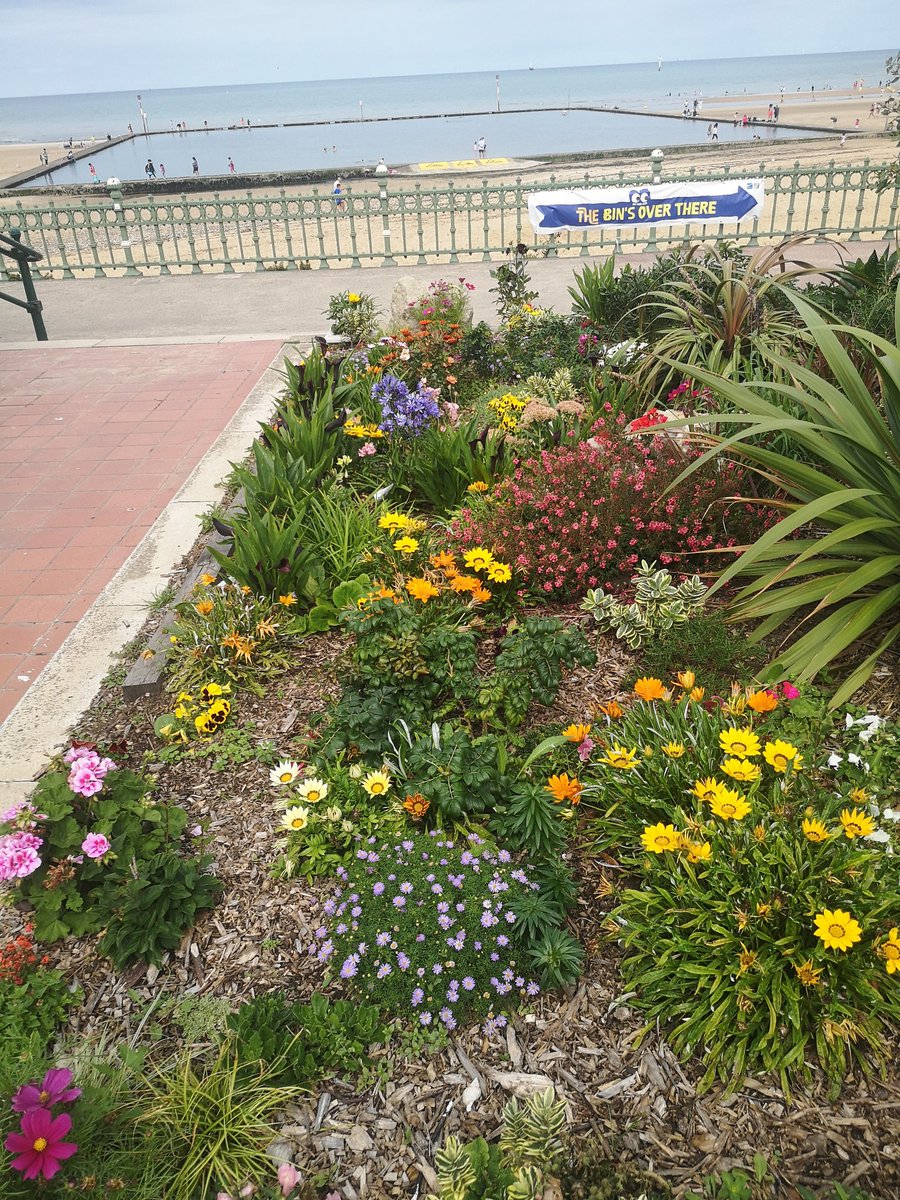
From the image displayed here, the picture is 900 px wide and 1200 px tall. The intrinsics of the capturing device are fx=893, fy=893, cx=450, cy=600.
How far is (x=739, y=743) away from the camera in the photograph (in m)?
2.52

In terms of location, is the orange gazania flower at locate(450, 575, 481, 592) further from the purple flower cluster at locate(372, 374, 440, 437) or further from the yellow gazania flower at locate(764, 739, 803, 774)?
the purple flower cluster at locate(372, 374, 440, 437)

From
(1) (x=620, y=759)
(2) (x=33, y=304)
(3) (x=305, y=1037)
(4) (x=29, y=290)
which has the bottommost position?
(2) (x=33, y=304)

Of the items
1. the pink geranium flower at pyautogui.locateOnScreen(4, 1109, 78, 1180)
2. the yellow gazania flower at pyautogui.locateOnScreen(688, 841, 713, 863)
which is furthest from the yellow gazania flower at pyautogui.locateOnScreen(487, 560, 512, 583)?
the pink geranium flower at pyautogui.locateOnScreen(4, 1109, 78, 1180)

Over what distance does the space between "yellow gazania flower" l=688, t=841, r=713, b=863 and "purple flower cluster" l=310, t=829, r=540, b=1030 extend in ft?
1.56

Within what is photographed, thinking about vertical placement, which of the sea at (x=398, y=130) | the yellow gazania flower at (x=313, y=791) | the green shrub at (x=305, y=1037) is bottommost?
the sea at (x=398, y=130)

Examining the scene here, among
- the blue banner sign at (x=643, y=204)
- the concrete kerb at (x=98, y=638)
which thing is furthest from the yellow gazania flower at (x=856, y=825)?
the blue banner sign at (x=643, y=204)

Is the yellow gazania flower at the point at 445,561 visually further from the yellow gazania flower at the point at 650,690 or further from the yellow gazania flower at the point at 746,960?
the yellow gazania flower at the point at 746,960

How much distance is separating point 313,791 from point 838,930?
159 cm

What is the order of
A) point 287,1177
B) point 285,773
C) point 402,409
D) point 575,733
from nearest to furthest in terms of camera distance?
point 287,1177 → point 575,733 → point 285,773 → point 402,409

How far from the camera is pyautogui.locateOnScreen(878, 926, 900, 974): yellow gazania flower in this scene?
6.82ft

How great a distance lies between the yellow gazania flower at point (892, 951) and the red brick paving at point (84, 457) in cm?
344

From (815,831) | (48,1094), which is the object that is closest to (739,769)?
(815,831)

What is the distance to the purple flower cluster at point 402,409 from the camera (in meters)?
4.92

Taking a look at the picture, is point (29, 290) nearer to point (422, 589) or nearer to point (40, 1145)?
point (422, 589)
